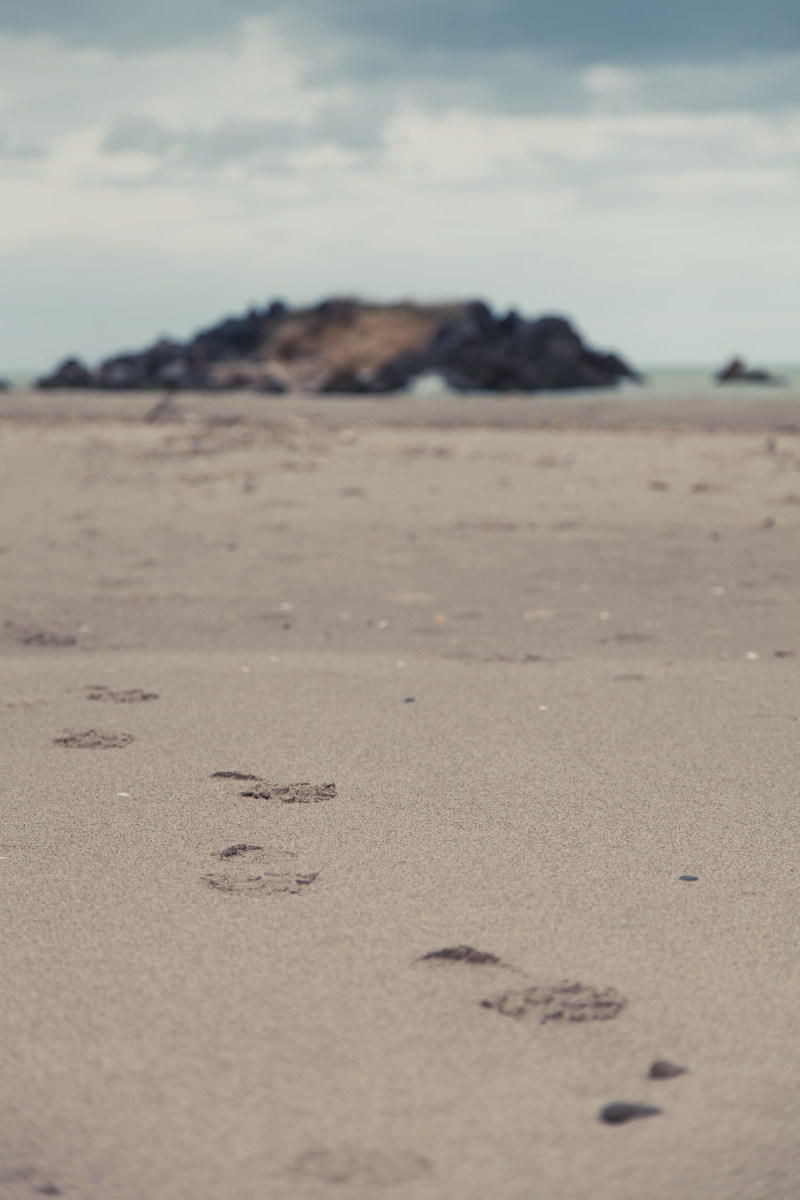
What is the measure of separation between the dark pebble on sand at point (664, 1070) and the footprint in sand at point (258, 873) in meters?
0.89

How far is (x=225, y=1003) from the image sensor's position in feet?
6.63

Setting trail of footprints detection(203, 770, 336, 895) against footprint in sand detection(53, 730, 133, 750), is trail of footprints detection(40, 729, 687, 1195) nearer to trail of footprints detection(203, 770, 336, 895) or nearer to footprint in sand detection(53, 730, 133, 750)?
trail of footprints detection(203, 770, 336, 895)

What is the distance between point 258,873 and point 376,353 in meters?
38.1

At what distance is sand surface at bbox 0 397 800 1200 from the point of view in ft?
5.47

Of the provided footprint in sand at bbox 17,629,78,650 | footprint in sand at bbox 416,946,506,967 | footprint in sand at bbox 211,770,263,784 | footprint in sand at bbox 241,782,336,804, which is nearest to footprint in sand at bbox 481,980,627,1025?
footprint in sand at bbox 416,946,506,967

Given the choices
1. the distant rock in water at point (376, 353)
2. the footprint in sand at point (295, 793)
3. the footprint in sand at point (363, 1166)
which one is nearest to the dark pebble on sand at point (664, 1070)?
the footprint in sand at point (363, 1166)

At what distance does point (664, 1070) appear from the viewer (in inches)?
70.9

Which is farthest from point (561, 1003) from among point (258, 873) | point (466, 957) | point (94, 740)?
point (94, 740)

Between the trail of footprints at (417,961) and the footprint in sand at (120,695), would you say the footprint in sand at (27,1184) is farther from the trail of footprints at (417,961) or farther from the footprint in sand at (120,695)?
the footprint in sand at (120,695)

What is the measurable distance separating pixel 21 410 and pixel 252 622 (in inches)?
474

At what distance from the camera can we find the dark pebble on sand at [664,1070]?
180cm

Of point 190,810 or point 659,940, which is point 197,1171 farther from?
point 190,810

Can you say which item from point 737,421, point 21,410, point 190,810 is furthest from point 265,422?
point 190,810

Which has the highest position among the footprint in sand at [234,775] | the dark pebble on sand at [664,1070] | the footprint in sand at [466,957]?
the footprint in sand at [234,775]
